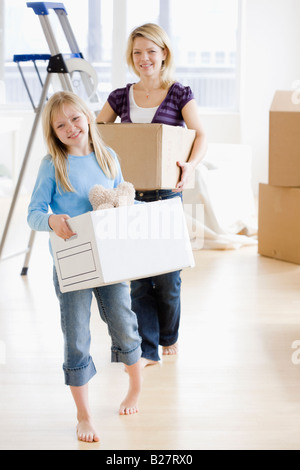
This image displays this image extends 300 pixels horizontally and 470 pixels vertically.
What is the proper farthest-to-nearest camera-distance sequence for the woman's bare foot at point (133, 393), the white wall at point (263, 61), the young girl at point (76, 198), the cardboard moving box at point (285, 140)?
1. the white wall at point (263, 61)
2. the cardboard moving box at point (285, 140)
3. the woman's bare foot at point (133, 393)
4. the young girl at point (76, 198)

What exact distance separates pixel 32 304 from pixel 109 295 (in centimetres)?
133

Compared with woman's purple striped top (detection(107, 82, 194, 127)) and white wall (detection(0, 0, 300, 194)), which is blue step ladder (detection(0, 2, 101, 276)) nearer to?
woman's purple striped top (detection(107, 82, 194, 127))

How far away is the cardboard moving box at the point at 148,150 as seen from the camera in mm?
2051

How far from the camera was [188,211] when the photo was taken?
14.1ft

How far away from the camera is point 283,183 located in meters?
3.84

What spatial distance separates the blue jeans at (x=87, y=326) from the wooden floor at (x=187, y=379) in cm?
17

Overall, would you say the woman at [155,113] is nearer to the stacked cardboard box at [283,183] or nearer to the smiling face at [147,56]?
the smiling face at [147,56]

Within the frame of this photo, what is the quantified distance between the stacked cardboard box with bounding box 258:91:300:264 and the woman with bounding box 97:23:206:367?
64.7 inches

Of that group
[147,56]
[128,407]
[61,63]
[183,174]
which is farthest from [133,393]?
[61,63]

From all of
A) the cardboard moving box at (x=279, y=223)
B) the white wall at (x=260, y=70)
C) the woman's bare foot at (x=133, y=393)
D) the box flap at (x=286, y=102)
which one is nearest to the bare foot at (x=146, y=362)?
the woman's bare foot at (x=133, y=393)

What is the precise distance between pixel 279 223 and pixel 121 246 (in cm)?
240

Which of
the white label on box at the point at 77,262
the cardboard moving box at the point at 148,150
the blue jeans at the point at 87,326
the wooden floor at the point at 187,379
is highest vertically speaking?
the cardboard moving box at the point at 148,150

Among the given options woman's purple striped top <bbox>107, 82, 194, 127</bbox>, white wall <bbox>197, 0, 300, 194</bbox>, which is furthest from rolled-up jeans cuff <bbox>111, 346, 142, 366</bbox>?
white wall <bbox>197, 0, 300, 194</bbox>
